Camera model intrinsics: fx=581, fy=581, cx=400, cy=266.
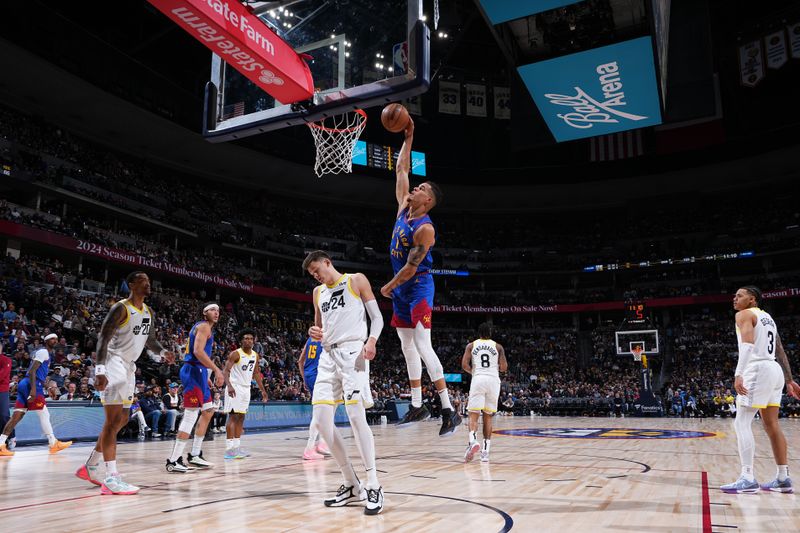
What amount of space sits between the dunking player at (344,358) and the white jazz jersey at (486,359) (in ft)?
13.4

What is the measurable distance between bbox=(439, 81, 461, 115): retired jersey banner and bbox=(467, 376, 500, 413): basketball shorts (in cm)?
2610

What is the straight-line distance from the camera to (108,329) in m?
5.76

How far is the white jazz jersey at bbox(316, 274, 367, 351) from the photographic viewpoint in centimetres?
500

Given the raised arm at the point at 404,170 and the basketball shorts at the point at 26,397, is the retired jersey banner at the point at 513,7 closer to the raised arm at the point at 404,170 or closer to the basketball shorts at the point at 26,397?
the raised arm at the point at 404,170

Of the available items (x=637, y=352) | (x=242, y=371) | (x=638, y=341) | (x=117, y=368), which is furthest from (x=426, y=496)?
(x=638, y=341)

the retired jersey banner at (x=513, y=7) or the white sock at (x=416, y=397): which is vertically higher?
the retired jersey banner at (x=513, y=7)

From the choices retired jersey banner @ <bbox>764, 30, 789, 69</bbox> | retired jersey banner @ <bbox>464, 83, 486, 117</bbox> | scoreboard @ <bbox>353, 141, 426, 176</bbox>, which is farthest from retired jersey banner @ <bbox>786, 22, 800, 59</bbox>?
scoreboard @ <bbox>353, 141, 426, 176</bbox>

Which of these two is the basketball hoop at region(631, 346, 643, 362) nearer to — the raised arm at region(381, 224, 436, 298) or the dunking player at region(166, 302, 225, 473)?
the dunking player at region(166, 302, 225, 473)

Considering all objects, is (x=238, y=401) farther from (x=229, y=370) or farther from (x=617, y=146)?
(x=617, y=146)

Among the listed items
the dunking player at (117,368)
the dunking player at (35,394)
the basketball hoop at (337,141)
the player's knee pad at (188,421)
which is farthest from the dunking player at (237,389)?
the basketball hoop at (337,141)

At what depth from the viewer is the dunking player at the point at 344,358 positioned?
4.83 m

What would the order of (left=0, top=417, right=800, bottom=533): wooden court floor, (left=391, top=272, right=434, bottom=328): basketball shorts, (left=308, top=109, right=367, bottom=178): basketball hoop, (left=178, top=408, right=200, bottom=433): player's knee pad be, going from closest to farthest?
(left=0, top=417, right=800, bottom=533): wooden court floor → (left=391, top=272, right=434, bottom=328): basketball shorts → (left=178, top=408, right=200, bottom=433): player's knee pad → (left=308, top=109, right=367, bottom=178): basketball hoop

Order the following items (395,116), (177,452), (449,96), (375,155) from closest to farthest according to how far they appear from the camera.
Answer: (395,116) < (177,452) < (375,155) < (449,96)

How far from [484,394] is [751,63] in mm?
26880
